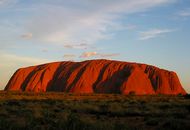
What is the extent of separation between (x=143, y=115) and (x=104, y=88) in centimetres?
6536

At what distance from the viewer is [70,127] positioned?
365 inches

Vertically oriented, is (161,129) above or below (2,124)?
below

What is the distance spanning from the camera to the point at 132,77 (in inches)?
3374

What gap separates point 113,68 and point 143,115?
231ft

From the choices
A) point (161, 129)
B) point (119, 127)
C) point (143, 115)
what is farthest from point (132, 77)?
point (119, 127)

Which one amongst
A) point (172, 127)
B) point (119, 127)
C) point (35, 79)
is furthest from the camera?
point (35, 79)

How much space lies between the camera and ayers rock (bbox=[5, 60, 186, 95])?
8662cm

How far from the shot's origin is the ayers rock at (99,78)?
86.6 metres

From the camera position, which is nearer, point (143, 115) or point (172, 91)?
point (143, 115)

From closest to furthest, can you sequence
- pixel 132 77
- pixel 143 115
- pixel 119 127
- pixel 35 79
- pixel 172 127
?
pixel 119 127
pixel 172 127
pixel 143 115
pixel 132 77
pixel 35 79

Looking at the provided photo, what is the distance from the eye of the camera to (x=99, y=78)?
302ft

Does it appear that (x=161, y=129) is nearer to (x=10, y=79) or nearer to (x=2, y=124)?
(x=2, y=124)

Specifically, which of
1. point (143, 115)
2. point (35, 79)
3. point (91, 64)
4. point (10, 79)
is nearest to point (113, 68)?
point (91, 64)

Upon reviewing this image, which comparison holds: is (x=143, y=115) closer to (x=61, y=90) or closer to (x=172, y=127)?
(x=172, y=127)
